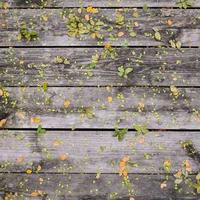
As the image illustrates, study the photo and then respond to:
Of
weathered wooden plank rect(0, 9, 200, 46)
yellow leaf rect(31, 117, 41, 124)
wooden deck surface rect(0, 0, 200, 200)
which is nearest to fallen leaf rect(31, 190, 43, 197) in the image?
wooden deck surface rect(0, 0, 200, 200)

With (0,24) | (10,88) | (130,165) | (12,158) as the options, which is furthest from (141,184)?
(0,24)

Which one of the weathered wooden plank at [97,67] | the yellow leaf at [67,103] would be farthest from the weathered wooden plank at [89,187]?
the weathered wooden plank at [97,67]

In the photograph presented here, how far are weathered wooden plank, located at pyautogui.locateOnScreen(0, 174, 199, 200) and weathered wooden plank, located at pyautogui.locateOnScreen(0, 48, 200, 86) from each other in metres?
0.79

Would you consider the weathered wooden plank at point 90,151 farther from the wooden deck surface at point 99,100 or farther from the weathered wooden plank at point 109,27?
the weathered wooden plank at point 109,27

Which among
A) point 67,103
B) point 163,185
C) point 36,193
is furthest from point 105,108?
point 36,193

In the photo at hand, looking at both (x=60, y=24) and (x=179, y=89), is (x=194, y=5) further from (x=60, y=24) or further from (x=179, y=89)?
(x=60, y=24)

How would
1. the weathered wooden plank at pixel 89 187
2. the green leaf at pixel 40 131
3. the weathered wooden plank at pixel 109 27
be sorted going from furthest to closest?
1. the weathered wooden plank at pixel 109 27
2. the green leaf at pixel 40 131
3. the weathered wooden plank at pixel 89 187

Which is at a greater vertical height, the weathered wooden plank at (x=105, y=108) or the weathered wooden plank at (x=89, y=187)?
the weathered wooden plank at (x=105, y=108)

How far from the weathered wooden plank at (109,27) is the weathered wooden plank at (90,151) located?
796mm

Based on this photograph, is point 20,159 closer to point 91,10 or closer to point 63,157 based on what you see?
point 63,157

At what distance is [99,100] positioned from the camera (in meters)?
3.63

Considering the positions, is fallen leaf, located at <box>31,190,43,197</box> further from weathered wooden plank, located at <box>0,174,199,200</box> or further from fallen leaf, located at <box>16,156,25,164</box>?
fallen leaf, located at <box>16,156,25,164</box>

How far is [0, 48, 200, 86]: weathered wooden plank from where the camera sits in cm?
365

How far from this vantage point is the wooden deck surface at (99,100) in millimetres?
3520
